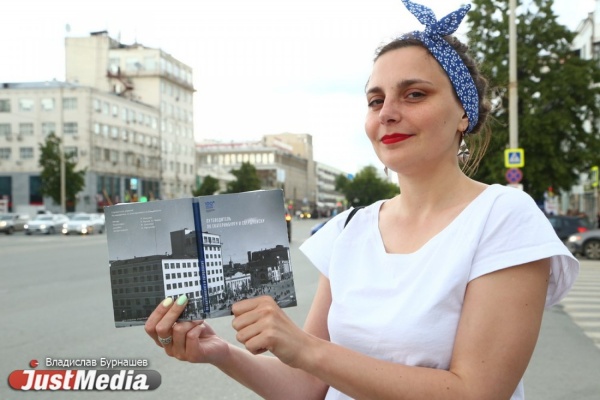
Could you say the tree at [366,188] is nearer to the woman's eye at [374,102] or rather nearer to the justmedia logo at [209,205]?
the woman's eye at [374,102]

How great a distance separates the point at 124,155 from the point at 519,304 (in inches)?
3361

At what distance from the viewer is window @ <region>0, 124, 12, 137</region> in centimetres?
7481

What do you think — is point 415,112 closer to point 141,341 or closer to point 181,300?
point 181,300

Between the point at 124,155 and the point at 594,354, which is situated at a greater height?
the point at 124,155

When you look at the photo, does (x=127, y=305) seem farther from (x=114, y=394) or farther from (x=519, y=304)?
(x=114, y=394)

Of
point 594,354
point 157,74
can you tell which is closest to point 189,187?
point 157,74

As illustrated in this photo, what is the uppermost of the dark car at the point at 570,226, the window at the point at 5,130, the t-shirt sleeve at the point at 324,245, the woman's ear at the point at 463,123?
the window at the point at 5,130

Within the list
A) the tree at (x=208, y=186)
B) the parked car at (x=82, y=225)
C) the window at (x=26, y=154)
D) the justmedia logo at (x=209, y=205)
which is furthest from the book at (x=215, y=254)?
the tree at (x=208, y=186)

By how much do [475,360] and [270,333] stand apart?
543 mm

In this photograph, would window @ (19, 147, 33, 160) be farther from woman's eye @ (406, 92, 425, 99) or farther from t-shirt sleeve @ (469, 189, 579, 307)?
t-shirt sleeve @ (469, 189, 579, 307)

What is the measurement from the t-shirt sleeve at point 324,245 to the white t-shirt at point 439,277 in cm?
19

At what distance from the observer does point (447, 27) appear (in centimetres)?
211

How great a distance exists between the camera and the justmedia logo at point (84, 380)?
18.7 ft

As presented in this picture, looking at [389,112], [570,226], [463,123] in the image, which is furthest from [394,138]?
[570,226]
